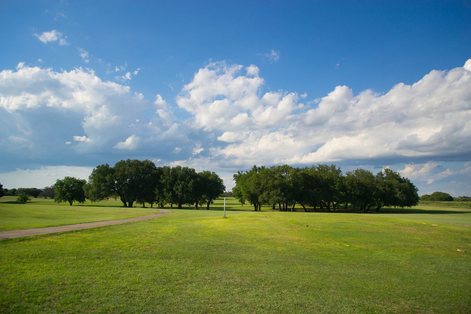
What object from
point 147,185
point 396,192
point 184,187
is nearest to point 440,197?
point 396,192

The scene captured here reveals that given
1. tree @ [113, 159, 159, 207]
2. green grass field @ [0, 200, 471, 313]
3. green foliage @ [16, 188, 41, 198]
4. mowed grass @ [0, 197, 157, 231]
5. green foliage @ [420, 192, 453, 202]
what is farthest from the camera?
green foliage @ [420, 192, 453, 202]

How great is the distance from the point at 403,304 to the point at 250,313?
15.8 feet

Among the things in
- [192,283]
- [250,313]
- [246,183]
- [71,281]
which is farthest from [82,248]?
[246,183]

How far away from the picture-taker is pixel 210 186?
102312 millimetres

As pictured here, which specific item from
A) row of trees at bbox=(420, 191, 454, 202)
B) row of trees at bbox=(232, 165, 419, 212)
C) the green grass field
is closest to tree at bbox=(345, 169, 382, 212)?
row of trees at bbox=(232, 165, 419, 212)

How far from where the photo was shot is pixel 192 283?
10031mm

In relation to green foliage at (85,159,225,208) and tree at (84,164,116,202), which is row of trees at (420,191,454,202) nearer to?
green foliage at (85,159,225,208)

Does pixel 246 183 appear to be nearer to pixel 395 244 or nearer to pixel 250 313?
pixel 395 244

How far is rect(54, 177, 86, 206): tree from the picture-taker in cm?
10106

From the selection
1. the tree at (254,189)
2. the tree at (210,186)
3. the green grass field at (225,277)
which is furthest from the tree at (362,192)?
the green grass field at (225,277)

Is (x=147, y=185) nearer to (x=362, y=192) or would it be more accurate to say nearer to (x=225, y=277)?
(x=362, y=192)

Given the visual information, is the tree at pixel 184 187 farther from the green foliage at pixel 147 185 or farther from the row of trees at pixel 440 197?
the row of trees at pixel 440 197

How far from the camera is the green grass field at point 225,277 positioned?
8.27 m

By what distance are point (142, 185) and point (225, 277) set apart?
3642 inches
